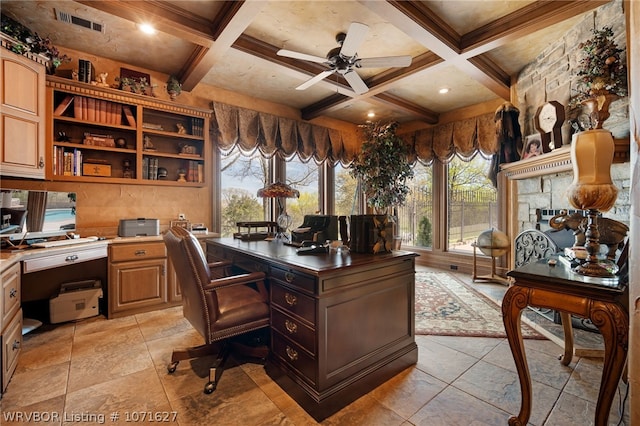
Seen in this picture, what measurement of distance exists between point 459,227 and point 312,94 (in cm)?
350

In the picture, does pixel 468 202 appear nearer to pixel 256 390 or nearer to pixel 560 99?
pixel 560 99

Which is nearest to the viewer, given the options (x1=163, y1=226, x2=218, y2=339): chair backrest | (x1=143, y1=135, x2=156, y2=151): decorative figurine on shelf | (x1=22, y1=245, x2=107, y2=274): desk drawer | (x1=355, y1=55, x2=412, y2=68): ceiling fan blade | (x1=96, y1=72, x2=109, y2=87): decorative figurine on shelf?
(x1=163, y1=226, x2=218, y2=339): chair backrest

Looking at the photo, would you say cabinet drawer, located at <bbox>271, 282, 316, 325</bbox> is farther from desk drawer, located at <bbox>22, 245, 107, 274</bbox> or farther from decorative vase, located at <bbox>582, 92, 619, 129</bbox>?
desk drawer, located at <bbox>22, 245, 107, 274</bbox>

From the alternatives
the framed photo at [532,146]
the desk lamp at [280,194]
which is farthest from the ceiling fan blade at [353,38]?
the framed photo at [532,146]

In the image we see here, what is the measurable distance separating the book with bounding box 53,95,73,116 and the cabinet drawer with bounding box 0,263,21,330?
5.31ft

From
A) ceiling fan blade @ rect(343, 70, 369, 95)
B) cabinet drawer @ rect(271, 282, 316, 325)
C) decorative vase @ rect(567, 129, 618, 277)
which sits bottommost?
cabinet drawer @ rect(271, 282, 316, 325)

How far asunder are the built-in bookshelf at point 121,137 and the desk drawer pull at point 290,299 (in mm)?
2543

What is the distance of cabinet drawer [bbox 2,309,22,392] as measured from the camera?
180cm

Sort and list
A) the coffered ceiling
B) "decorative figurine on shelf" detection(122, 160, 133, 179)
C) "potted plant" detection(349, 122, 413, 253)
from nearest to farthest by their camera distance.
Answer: the coffered ceiling → "decorative figurine on shelf" detection(122, 160, 133, 179) → "potted plant" detection(349, 122, 413, 253)

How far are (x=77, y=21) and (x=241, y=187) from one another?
2.53m

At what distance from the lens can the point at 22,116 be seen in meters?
2.50

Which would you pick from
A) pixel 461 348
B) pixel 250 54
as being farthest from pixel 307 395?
pixel 250 54

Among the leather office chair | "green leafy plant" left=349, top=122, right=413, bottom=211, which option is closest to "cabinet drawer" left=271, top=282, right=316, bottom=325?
the leather office chair

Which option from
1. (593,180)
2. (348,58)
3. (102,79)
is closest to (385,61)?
(348,58)
